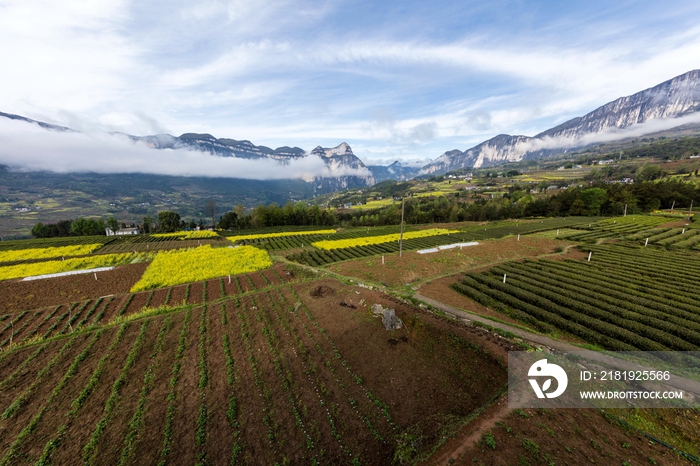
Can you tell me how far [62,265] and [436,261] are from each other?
63.4 m

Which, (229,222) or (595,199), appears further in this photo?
(229,222)

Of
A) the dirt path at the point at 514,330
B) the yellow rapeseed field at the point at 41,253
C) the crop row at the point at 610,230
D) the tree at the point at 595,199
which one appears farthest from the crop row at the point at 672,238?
the yellow rapeseed field at the point at 41,253

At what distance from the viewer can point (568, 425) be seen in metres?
10.9

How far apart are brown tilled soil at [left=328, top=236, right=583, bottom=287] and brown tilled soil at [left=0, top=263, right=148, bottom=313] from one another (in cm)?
2988

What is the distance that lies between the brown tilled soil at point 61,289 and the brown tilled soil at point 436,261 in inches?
1177

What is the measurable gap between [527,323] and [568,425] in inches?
452

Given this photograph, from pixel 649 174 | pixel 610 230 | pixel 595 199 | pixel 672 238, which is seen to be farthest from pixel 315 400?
pixel 649 174

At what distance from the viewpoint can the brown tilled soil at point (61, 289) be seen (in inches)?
1097

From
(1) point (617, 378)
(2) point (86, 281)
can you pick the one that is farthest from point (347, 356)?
(2) point (86, 281)

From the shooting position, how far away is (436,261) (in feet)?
130

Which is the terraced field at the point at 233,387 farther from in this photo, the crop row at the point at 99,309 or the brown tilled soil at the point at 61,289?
the brown tilled soil at the point at 61,289

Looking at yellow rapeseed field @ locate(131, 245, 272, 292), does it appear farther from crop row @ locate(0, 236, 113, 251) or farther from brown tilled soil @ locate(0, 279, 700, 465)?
crop row @ locate(0, 236, 113, 251)

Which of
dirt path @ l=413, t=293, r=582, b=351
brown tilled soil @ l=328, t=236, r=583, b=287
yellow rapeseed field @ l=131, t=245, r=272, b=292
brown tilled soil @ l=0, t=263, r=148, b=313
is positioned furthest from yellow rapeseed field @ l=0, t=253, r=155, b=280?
dirt path @ l=413, t=293, r=582, b=351

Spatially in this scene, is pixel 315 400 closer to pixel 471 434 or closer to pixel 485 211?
pixel 471 434
